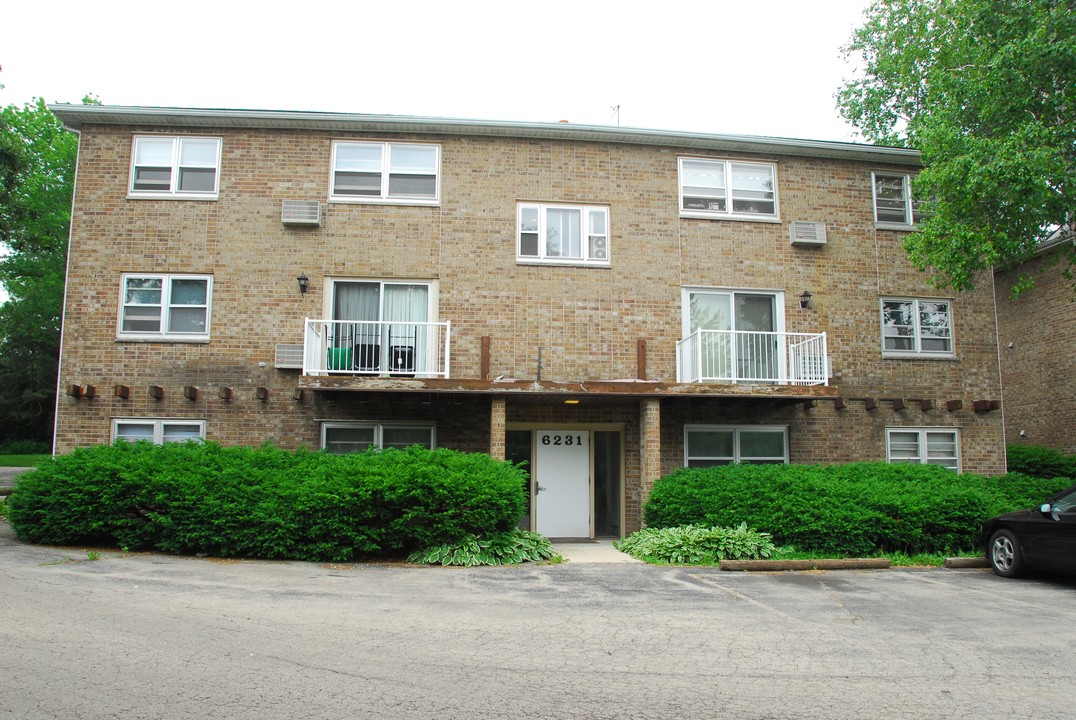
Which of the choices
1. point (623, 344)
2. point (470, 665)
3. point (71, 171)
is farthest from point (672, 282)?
point (71, 171)

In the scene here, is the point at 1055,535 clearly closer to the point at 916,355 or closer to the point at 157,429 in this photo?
the point at 916,355

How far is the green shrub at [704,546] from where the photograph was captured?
10.9m

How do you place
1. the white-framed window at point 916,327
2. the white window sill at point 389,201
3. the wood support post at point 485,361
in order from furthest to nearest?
the white-framed window at point 916,327 < the white window sill at point 389,201 < the wood support post at point 485,361

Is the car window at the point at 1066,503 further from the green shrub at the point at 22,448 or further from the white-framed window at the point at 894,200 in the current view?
the green shrub at the point at 22,448

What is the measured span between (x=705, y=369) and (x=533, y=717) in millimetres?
10157

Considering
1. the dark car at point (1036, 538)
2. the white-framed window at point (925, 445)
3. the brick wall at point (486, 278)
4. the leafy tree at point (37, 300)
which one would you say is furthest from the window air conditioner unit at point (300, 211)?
the leafy tree at point (37, 300)

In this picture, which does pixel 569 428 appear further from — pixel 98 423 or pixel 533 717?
pixel 533 717

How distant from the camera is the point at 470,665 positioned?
5609 mm

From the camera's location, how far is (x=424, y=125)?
14.3 metres

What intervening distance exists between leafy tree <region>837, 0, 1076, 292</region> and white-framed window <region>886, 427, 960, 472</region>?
295 centimetres

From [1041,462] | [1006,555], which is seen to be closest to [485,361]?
[1006,555]

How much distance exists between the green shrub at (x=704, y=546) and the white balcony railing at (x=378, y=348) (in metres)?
4.42

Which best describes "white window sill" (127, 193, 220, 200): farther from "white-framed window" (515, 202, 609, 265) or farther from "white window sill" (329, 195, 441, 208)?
"white-framed window" (515, 202, 609, 265)

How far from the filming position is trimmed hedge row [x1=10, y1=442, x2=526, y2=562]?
33.5ft
